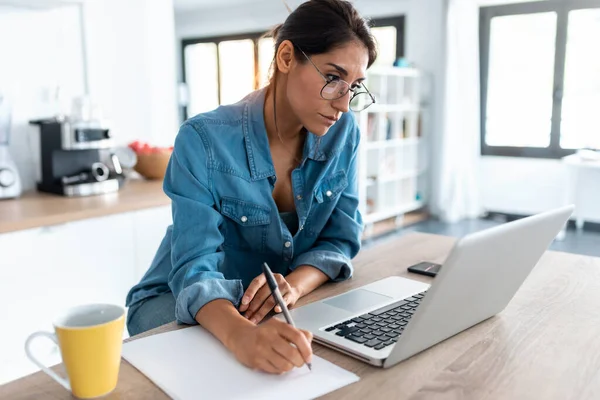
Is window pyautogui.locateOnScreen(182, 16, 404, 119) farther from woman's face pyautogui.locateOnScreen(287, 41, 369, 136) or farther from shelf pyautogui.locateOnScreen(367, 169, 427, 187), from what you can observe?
woman's face pyautogui.locateOnScreen(287, 41, 369, 136)

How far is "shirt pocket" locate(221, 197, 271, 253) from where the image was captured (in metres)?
1.05

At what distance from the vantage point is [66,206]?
189 cm

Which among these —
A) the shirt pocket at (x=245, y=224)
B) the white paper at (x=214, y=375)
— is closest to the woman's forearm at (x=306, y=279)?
the shirt pocket at (x=245, y=224)

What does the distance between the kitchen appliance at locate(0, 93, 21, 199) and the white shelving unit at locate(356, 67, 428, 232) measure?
270 cm

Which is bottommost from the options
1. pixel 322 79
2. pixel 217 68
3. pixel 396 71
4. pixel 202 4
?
pixel 322 79

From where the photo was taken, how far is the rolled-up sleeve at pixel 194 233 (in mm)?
858

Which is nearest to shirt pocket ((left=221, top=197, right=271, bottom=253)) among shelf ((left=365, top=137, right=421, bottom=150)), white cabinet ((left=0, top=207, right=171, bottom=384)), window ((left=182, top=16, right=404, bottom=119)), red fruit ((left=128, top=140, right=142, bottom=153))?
white cabinet ((left=0, top=207, right=171, bottom=384))

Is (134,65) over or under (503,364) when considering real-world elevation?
over

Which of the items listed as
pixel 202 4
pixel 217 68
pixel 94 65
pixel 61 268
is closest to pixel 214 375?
pixel 61 268

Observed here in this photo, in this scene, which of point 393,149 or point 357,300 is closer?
point 357,300

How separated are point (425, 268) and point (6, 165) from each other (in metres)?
1.63

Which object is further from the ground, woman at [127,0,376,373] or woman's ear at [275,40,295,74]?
woman's ear at [275,40,295,74]

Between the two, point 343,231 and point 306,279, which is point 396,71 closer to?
point 343,231

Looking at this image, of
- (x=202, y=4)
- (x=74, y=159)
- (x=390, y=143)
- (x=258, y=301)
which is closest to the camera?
(x=258, y=301)
